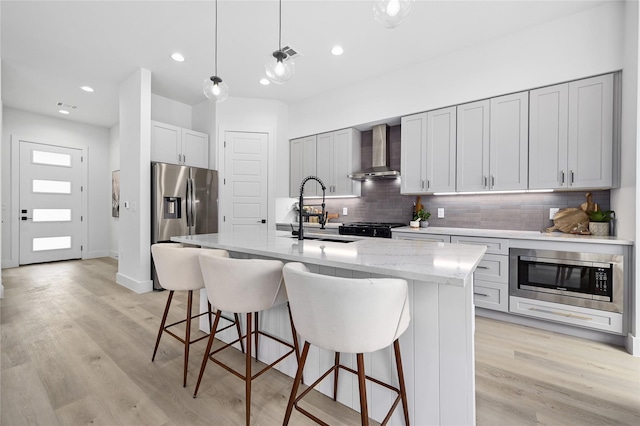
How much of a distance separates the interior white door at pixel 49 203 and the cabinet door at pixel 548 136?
8.13m

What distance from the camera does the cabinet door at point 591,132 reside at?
8.32 feet

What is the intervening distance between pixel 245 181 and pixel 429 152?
9.76 feet

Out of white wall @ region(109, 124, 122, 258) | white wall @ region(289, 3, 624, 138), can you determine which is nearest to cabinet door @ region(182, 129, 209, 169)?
white wall @ region(289, 3, 624, 138)

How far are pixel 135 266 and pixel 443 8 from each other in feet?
15.6

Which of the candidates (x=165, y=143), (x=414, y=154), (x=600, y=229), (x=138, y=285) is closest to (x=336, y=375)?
Result: (x=600, y=229)

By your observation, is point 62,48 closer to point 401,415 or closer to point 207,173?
point 207,173

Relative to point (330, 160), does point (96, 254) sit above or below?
below

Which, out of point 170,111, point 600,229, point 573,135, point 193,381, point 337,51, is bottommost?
point 193,381

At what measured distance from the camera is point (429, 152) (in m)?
3.53

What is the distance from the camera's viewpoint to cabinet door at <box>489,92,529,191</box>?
292 cm

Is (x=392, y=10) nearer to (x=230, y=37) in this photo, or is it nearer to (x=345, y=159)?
(x=230, y=37)

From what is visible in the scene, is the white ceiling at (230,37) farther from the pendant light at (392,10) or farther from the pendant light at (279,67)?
the pendant light at (392,10)

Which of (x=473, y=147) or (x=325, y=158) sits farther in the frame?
(x=325, y=158)

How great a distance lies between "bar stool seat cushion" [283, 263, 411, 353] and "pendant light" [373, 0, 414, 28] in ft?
4.52
